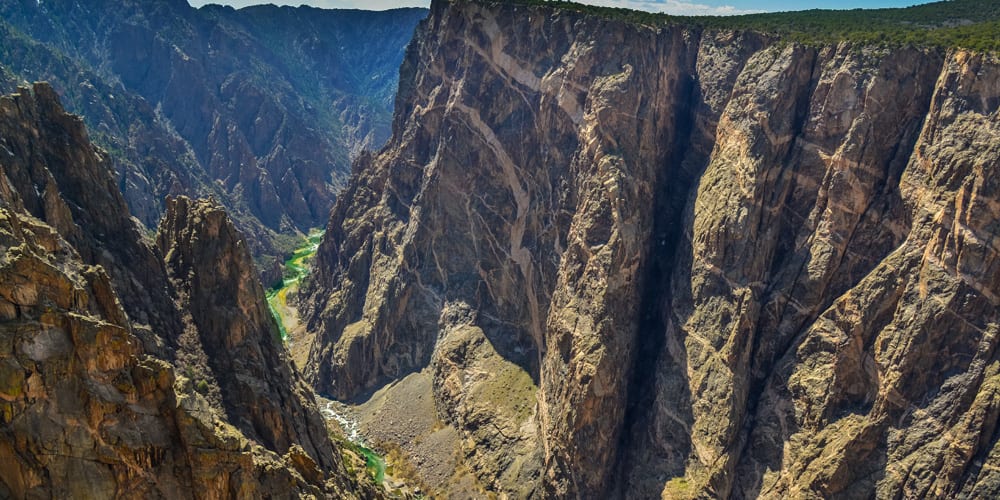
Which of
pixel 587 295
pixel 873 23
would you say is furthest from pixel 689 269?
pixel 873 23

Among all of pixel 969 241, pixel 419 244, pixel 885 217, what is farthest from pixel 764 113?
pixel 419 244

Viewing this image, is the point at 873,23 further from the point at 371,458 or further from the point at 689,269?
the point at 371,458

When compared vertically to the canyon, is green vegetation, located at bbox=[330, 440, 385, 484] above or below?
below

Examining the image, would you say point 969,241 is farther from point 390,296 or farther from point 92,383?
point 390,296

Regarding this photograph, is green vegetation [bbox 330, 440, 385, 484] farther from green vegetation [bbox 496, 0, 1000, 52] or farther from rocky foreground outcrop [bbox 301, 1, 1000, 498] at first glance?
green vegetation [bbox 496, 0, 1000, 52]

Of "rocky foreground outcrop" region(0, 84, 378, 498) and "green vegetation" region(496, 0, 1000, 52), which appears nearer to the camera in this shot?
"rocky foreground outcrop" region(0, 84, 378, 498)

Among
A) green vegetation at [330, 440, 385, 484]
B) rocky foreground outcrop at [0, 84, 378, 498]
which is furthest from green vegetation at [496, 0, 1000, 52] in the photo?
green vegetation at [330, 440, 385, 484]
